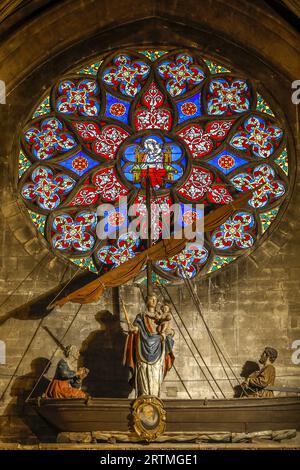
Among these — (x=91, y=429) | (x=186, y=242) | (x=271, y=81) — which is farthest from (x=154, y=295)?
(x=271, y=81)

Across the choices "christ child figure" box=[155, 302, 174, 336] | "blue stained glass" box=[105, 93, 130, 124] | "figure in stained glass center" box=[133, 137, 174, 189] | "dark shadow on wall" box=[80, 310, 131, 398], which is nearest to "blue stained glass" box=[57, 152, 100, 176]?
"figure in stained glass center" box=[133, 137, 174, 189]

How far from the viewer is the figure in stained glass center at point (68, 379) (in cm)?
1711

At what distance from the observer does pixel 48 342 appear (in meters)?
18.2

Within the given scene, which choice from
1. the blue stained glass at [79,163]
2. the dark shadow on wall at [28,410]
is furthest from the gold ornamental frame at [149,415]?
the blue stained glass at [79,163]

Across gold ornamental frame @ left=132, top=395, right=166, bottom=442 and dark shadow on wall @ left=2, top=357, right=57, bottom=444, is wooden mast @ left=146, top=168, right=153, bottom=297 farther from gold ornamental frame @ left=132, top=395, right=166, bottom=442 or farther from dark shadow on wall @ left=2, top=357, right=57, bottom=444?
dark shadow on wall @ left=2, top=357, right=57, bottom=444

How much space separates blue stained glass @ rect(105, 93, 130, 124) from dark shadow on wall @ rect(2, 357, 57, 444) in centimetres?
428

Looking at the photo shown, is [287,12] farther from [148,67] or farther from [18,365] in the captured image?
[18,365]

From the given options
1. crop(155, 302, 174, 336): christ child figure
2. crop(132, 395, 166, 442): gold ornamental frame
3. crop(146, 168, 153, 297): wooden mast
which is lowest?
crop(132, 395, 166, 442): gold ornamental frame

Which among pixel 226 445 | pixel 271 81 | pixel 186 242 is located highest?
pixel 271 81

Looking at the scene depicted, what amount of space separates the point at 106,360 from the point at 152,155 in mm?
3542

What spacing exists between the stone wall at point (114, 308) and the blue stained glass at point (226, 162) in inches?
35.8

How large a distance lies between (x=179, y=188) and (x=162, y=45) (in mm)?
2519

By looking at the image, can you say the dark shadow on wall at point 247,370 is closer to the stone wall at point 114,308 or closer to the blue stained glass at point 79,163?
the stone wall at point 114,308

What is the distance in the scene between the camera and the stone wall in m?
17.9
